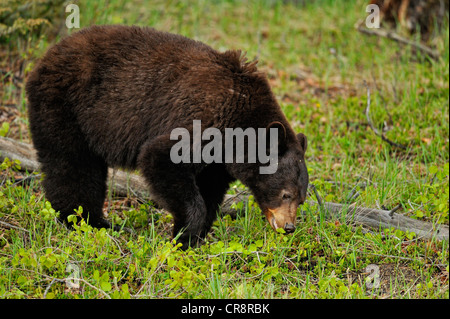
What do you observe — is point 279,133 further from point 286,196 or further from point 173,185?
point 173,185

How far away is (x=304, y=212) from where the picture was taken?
5012 millimetres

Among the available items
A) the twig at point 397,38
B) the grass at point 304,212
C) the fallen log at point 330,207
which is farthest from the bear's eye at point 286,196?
the twig at point 397,38

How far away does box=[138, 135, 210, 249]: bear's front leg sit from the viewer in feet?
14.3

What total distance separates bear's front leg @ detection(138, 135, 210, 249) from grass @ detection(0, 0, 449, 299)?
0.70ft

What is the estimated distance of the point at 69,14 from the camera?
24.4 ft

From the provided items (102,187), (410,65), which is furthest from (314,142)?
(102,187)

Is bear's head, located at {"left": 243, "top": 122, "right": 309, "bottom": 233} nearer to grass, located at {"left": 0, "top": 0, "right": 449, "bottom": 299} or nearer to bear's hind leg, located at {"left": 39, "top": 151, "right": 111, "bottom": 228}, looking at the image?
grass, located at {"left": 0, "top": 0, "right": 449, "bottom": 299}

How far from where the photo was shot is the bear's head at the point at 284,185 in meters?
4.40

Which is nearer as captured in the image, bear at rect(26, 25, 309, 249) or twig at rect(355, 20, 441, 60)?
bear at rect(26, 25, 309, 249)

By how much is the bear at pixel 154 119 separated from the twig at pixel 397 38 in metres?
4.22

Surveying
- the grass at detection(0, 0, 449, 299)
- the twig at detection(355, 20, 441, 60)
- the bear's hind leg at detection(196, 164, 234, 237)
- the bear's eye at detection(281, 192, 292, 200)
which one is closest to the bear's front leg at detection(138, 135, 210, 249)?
the grass at detection(0, 0, 449, 299)

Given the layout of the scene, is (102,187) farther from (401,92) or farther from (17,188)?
(401,92)

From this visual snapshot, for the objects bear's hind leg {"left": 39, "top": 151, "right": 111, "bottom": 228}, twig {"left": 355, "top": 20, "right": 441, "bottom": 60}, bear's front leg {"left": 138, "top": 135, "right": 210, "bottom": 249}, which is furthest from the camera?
twig {"left": 355, "top": 20, "right": 441, "bottom": 60}
